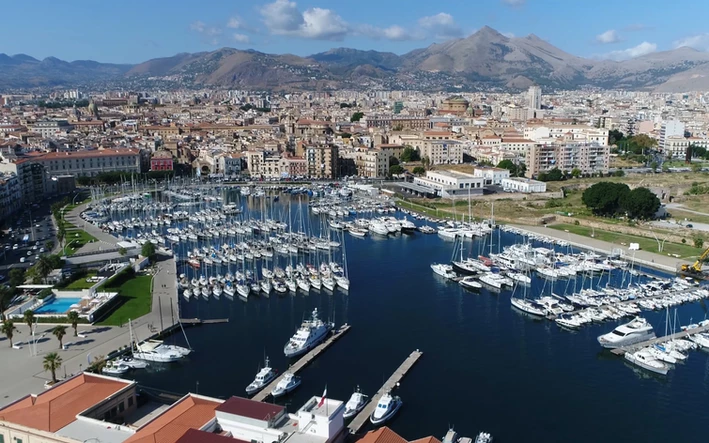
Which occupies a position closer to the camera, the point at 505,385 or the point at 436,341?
the point at 505,385

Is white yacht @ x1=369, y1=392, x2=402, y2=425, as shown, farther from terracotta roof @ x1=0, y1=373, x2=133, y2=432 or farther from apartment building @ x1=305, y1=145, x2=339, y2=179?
apartment building @ x1=305, y1=145, x2=339, y2=179

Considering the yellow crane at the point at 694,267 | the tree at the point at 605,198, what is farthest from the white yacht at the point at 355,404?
the tree at the point at 605,198

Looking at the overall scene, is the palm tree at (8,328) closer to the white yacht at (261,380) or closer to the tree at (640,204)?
the white yacht at (261,380)

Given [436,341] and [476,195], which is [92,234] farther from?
[476,195]

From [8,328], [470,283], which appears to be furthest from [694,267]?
[8,328]

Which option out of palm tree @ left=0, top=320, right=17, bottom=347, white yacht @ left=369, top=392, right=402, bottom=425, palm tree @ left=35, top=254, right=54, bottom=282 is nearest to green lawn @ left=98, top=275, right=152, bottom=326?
palm tree @ left=35, top=254, right=54, bottom=282

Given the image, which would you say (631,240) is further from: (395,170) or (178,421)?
(178,421)

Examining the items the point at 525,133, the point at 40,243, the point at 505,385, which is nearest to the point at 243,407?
the point at 505,385
